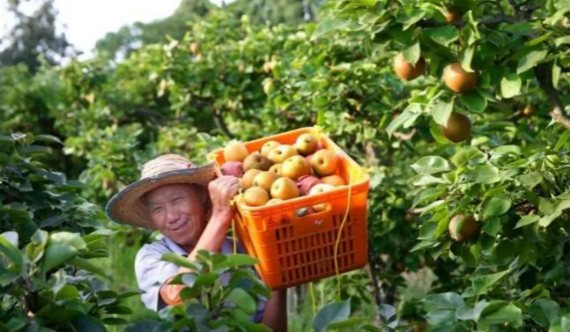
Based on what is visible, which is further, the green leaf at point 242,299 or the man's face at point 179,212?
the man's face at point 179,212

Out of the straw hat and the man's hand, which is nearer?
the man's hand

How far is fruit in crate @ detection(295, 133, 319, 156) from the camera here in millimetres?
2920

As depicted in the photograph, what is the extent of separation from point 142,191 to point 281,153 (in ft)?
1.26

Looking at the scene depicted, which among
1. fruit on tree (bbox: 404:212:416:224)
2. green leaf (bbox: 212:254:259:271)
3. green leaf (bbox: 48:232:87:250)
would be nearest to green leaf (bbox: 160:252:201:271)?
green leaf (bbox: 212:254:259:271)

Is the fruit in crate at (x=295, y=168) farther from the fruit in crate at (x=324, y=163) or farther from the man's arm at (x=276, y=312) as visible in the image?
the man's arm at (x=276, y=312)

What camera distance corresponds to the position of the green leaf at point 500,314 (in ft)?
7.22

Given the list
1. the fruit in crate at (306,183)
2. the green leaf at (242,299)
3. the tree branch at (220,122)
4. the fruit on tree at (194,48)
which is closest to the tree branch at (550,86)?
the fruit in crate at (306,183)

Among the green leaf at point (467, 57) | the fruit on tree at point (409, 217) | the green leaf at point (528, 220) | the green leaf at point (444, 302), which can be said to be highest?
the green leaf at point (467, 57)

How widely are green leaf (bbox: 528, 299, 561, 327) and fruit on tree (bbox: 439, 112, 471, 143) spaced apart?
719mm

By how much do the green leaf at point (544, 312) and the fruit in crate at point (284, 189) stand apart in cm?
63

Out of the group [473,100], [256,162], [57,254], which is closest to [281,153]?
[256,162]

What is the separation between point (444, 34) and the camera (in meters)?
2.67

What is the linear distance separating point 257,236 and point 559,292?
0.89 meters

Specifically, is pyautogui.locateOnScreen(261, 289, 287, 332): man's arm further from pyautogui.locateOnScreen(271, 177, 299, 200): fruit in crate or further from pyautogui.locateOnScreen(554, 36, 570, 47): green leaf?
pyautogui.locateOnScreen(554, 36, 570, 47): green leaf
